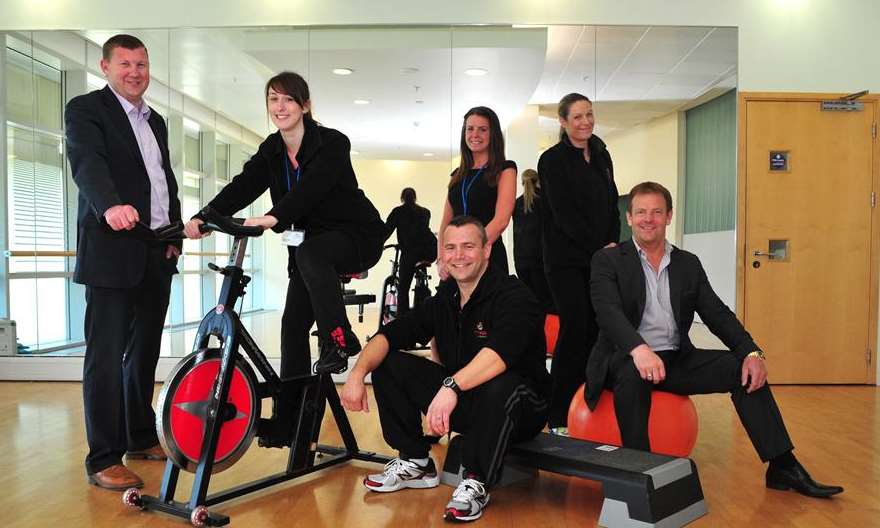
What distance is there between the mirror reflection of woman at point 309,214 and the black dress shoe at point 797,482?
63.8 inches

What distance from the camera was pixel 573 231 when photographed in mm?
3521

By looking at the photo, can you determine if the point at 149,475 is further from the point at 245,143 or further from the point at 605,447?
the point at 245,143

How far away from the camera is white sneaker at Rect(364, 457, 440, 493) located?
9.21 feet

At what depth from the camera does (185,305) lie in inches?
232

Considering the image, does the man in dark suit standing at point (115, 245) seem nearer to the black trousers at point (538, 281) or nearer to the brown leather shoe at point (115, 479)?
the brown leather shoe at point (115, 479)

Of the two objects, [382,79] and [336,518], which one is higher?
[382,79]

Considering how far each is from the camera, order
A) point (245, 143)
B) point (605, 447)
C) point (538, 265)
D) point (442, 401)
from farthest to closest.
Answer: point (245, 143)
point (538, 265)
point (605, 447)
point (442, 401)

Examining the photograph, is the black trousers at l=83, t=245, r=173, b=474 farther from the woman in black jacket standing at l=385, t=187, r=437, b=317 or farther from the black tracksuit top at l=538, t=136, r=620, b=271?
the woman in black jacket standing at l=385, t=187, r=437, b=317

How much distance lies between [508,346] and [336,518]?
0.81m

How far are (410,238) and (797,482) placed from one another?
329 centimetres

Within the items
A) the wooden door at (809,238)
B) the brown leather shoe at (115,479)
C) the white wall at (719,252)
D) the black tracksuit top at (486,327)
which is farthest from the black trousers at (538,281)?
the brown leather shoe at (115,479)

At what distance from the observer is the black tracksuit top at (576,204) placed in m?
3.54

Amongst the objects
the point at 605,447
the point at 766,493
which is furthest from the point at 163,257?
the point at 766,493

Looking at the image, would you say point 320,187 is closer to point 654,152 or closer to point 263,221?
point 263,221
